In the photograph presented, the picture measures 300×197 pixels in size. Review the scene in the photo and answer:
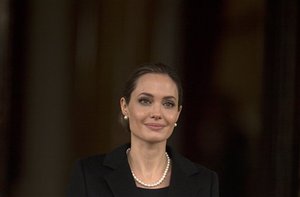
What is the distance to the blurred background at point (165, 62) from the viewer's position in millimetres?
5062

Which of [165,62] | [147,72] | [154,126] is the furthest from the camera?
[165,62]

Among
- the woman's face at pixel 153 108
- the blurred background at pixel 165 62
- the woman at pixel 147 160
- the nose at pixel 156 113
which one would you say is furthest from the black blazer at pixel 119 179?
the blurred background at pixel 165 62

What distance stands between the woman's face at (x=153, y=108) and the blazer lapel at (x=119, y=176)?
0.12 meters

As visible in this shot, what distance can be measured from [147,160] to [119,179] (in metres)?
0.14

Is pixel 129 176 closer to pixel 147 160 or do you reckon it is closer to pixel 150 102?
pixel 147 160

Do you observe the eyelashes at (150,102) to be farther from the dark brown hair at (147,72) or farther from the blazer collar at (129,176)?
the blazer collar at (129,176)

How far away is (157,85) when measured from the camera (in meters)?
2.88

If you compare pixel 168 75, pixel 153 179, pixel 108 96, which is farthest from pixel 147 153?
pixel 108 96

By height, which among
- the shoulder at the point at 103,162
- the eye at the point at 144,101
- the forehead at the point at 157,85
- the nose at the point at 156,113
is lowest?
the shoulder at the point at 103,162

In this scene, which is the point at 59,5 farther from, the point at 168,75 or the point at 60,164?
the point at 168,75

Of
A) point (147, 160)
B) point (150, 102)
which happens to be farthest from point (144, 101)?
point (147, 160)

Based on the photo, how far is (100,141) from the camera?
511 centimetres

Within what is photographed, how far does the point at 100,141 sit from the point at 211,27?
116 centimetres

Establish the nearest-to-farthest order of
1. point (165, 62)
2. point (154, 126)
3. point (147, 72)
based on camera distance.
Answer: point (154, 126)
point (147, 72)
point (165, 62)
